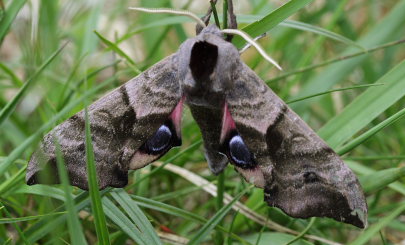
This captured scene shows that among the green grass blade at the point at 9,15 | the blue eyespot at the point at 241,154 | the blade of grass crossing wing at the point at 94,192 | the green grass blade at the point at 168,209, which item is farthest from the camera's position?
the green grass blade at the point at 9,15

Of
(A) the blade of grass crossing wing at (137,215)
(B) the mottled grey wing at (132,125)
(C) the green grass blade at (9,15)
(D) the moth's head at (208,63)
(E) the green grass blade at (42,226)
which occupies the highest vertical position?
(C) the green grass blade at (9,15)

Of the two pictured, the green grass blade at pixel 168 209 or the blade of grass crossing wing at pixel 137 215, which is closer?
the blade of grass crossing wing at pixel 137 215

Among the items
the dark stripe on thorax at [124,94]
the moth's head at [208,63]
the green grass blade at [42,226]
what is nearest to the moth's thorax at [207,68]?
the moth's head at [208,63]

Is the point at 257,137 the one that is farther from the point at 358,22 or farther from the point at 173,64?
the point at 358,22

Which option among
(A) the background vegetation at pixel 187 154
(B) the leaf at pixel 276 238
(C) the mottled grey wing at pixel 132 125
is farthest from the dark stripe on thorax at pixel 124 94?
(B) the leaf at pixel 276 238

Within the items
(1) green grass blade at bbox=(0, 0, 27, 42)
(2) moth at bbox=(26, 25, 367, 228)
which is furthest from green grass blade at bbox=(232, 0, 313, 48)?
→ (1) green grass blade at bbox=(0, 0, 27, 42)

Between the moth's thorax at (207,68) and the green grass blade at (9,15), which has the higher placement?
the green grass blade at (9,15)

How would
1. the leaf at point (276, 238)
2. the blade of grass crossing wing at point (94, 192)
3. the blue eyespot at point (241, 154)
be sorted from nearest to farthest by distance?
1. the blade of grass crossing wing at point (94, 192)
2. the blue eyespot at point (241, 154)
3. the leaf at point (276, 238)

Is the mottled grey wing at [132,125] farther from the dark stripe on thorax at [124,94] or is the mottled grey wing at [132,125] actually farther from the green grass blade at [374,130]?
the green grass blade at [374,130]
